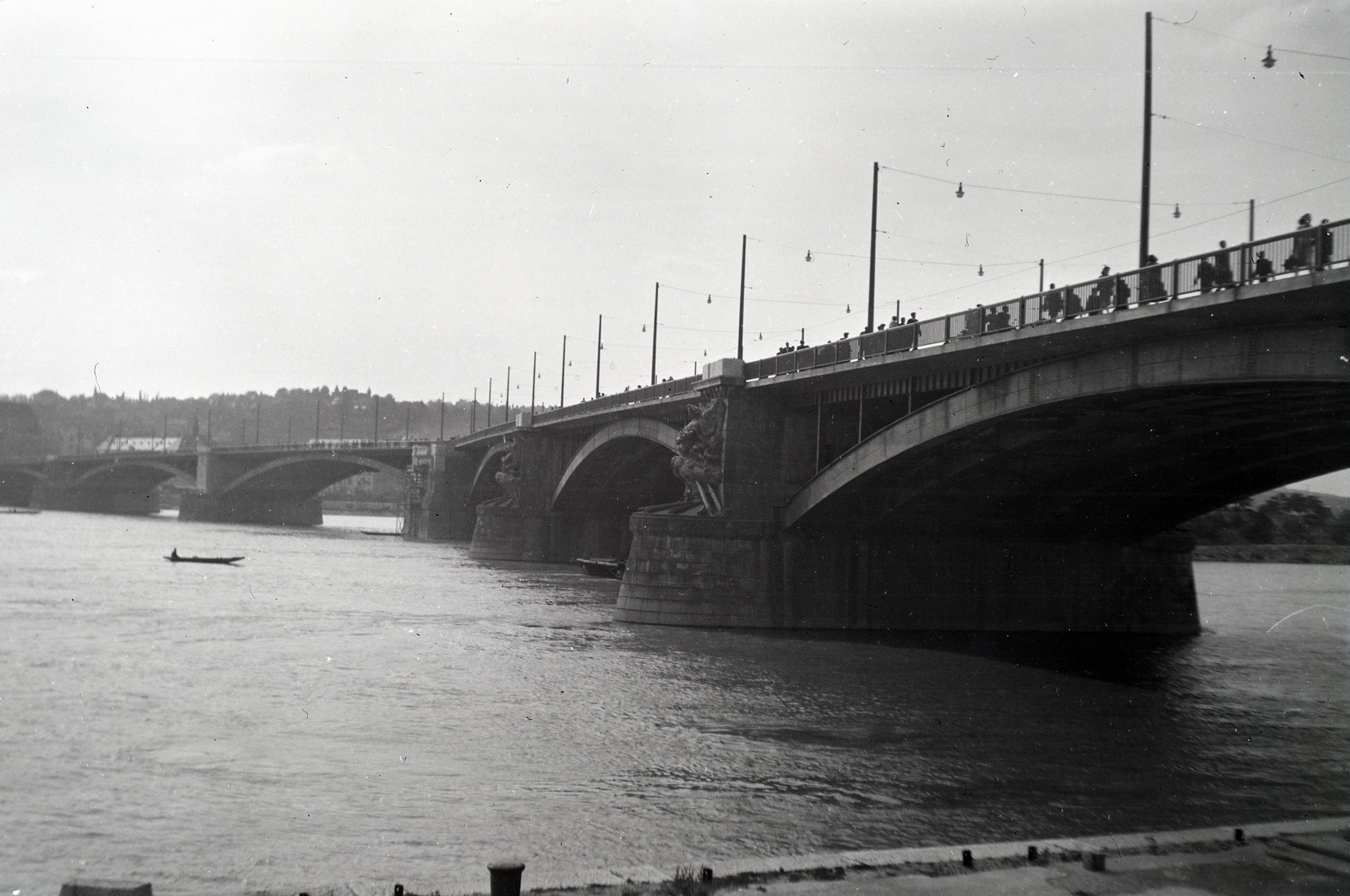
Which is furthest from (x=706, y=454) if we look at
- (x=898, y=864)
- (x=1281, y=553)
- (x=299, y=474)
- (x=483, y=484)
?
(x=299, y=474)

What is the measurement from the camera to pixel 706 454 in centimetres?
3581

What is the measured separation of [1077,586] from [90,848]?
32058mm

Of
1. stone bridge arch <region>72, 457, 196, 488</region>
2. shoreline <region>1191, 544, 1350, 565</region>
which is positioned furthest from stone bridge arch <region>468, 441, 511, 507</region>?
shoreline <region>1191, 544, 1350, 565</region>

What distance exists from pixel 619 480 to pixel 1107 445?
124 ft

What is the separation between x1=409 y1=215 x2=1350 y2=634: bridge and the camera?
19438 mm

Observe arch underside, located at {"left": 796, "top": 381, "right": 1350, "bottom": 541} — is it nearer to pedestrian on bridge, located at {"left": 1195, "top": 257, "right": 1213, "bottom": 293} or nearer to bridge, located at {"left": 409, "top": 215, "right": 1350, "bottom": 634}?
bridge, located at {"left": 409, "top": 215, "right": 1350, "bottom": 634}

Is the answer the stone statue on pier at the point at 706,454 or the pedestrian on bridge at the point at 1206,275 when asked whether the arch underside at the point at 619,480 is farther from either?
the pedestrian on bridge at the point at 1206,275

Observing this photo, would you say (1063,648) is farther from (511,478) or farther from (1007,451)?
(511,478)

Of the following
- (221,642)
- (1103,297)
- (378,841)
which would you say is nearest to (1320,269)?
(1103,297)

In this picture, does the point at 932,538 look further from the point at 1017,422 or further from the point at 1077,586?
the point at 1017,422

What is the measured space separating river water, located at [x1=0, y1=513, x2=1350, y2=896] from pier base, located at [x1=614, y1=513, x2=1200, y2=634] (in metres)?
1.41

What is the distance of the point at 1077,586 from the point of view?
37531 millimetres

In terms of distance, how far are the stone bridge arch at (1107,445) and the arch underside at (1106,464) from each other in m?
0.06

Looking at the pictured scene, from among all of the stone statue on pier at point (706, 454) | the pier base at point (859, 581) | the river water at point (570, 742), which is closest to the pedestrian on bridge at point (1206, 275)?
the river water at point (570, 742)
